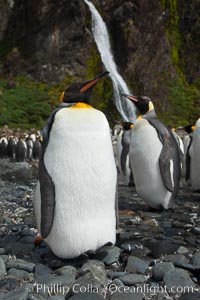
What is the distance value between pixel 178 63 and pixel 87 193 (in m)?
27.7

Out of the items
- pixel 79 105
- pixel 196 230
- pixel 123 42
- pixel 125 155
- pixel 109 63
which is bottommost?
pixel 125 155

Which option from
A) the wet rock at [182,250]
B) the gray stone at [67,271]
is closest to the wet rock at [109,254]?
the gray stone at [67,271]

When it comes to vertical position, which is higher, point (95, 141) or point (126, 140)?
point (95, 141)

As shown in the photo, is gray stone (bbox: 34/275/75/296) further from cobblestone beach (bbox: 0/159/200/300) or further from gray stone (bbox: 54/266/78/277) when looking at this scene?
gray stone (bbox: 54/266/78/277)

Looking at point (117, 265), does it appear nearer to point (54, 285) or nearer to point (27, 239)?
point (54, 285)

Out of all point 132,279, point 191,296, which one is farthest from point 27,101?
point 191,296

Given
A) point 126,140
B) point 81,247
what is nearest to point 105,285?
point 81,247

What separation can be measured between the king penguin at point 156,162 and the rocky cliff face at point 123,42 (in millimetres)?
21549

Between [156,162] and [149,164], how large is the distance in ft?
0.30

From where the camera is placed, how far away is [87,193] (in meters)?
3.44

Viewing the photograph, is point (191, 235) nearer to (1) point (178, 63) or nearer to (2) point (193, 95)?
(2) point (193, 95)

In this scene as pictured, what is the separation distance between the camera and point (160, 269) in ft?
10.0

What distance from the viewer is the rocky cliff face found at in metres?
27.7

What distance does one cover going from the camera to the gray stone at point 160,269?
3008 mm
